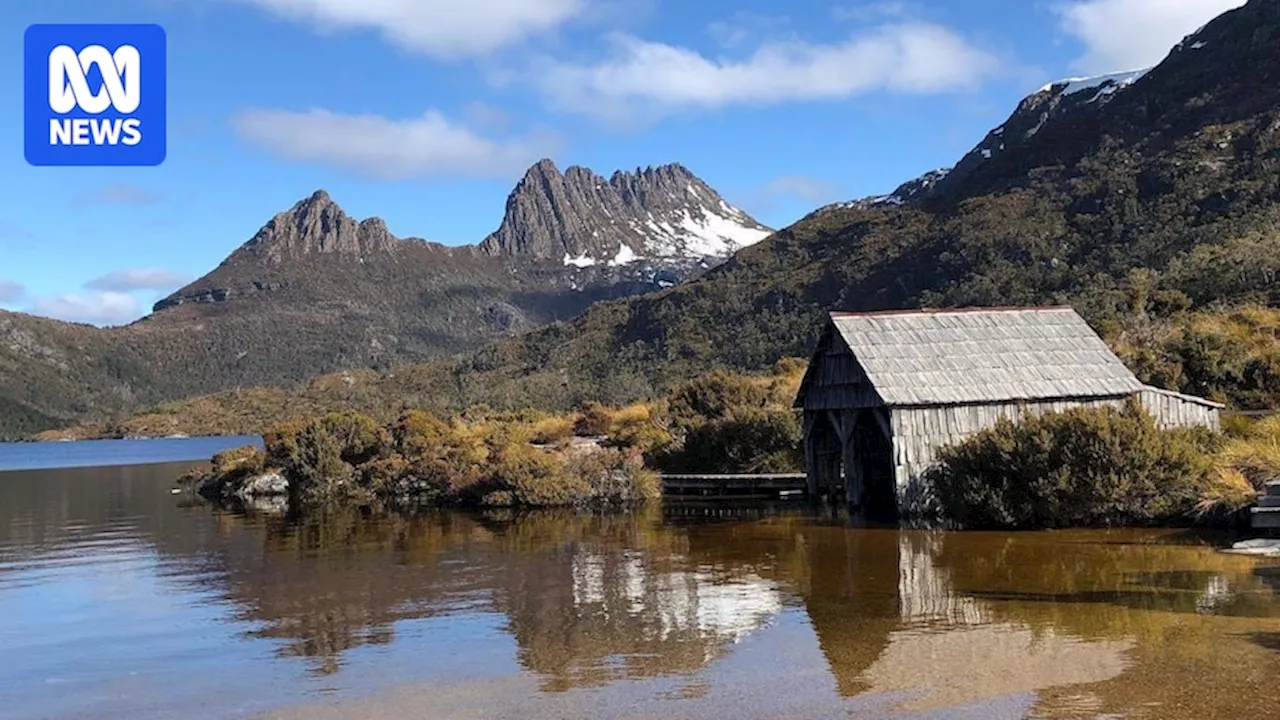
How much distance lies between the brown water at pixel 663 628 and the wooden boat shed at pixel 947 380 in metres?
2.14

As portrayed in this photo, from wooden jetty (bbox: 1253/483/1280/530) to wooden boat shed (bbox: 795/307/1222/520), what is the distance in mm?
4765

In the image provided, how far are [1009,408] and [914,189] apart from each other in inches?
5728

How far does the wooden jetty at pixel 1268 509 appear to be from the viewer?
16.4 meters

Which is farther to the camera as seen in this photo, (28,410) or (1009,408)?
(28,410)

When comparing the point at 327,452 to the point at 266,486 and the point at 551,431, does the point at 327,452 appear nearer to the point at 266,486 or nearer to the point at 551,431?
the point at 266,486

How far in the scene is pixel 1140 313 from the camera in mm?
38531

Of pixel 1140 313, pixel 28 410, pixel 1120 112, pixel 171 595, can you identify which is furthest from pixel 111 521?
pixel 28 410

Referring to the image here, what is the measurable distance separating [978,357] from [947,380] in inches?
44.3

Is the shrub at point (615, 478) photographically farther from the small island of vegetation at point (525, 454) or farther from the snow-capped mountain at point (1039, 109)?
the snow-capped mountain at point (1039, 109)

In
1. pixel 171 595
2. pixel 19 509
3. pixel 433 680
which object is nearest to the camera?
pixel 433 680

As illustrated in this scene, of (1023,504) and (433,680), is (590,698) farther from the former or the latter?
(1023,504)

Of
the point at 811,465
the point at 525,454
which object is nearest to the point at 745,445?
the point at 811,465

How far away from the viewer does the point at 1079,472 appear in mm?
19547

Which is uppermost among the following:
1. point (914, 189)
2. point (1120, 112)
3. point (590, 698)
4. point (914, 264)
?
point (914, 189)
